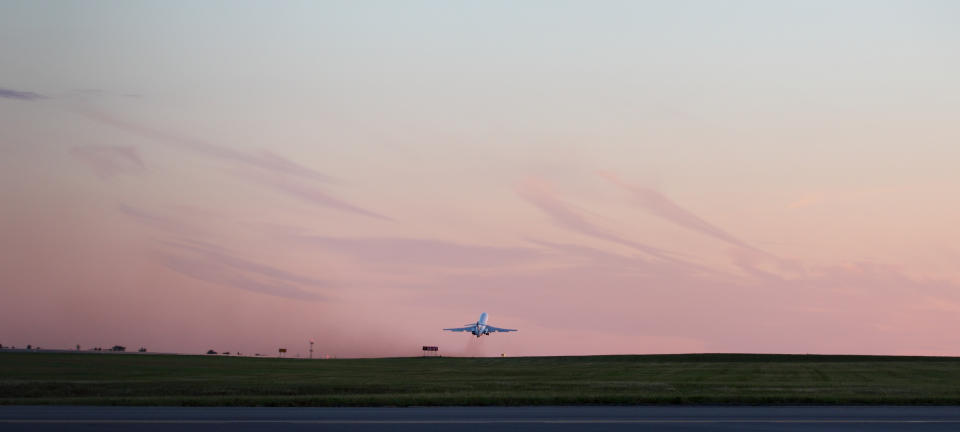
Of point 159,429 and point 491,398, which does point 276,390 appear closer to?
point 491,398

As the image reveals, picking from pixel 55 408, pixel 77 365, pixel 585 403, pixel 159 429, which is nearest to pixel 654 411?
pixel 585 403

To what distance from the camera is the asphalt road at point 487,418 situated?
76.3 ft

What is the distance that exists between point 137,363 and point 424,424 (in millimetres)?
67935

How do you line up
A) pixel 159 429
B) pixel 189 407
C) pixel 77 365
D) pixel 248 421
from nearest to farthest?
pixel 159 429
pixel 248 421
pixel 189 407
pixel 77 365

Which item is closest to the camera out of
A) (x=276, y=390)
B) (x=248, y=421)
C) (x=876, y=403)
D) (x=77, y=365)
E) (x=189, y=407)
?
(x=248, y=421)

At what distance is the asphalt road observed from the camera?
23.2m

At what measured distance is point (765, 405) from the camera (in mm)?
31562

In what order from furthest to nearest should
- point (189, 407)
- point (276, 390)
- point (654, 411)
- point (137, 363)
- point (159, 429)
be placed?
point (137, 363), point (276, 390), point (189, 407), point (654, 411), point (159, 429)

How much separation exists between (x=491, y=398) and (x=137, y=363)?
60.6 m

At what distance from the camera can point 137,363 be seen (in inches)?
3317

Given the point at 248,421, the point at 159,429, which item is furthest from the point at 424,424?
the point at 159,429

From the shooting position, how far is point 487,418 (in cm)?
2550

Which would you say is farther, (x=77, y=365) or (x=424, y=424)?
(x=77, y=365)

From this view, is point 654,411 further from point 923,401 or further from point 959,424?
point 923,401
